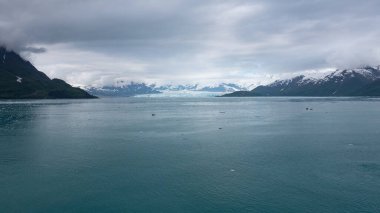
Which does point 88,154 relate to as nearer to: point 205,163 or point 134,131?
point 205,163

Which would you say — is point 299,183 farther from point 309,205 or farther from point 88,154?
point 88,154

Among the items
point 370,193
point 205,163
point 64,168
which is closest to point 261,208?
point 370,193

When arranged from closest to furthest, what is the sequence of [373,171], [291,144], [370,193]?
[370,193]
[373,171]
[291,144]

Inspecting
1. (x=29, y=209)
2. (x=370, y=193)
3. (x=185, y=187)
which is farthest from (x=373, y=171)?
(x=29, y=209)

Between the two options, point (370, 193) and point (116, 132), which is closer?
point (370, 193)

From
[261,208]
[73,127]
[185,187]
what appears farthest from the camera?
[73,127]

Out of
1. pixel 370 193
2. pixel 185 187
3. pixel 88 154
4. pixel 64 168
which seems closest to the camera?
pixel 370 193

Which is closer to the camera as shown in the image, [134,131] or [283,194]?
[283,194]

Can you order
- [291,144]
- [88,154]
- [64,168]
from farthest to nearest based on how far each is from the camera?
[291,144], [88,154], [64,168]
